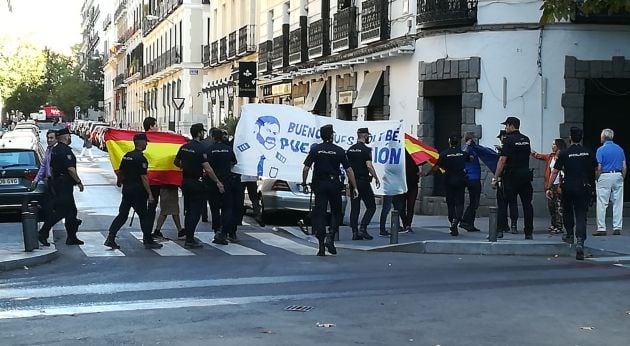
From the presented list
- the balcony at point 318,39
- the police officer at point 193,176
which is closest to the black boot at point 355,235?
the police officer at point 193,176

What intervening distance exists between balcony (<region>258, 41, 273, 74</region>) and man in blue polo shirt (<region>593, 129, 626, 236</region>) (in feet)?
66.0

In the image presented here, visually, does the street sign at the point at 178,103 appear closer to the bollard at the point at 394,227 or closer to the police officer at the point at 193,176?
the police officer at the point at 193,176

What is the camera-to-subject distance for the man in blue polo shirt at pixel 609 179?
15688mm

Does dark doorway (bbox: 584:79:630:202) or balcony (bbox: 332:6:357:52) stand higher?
balcony (bbox: 332:6:357:52)

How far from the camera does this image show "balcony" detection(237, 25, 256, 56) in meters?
37.3

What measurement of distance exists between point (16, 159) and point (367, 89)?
9.74 m

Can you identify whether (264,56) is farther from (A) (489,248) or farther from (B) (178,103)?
(A) (489,248)

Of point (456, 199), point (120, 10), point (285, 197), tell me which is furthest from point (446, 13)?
point (120, 10)

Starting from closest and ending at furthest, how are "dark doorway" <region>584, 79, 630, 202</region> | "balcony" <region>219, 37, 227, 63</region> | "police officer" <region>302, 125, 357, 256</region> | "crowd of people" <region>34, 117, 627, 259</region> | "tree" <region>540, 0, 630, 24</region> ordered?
"police officer" <region>302, 125, 357, 256</region>, "crowd of people" <region>34, 117, 627, 259</region>, "tree" <region>540, 0, 630, 24</region>, "dark doorway" <region>584, 79, 630, 202</region>, "balcony" <region>219, 37, 227, 63</region>

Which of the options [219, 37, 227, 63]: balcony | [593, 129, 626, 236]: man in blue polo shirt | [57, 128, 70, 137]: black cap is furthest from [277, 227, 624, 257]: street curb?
[219, 37, 227, 63]: balcony

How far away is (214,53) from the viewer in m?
45.0

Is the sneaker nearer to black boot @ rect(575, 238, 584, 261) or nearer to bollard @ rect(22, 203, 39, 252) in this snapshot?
bollard @ rect(22, 203, 39, 252)

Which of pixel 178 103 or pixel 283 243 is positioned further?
pixel 178 103

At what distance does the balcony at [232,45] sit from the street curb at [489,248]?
27.0m
